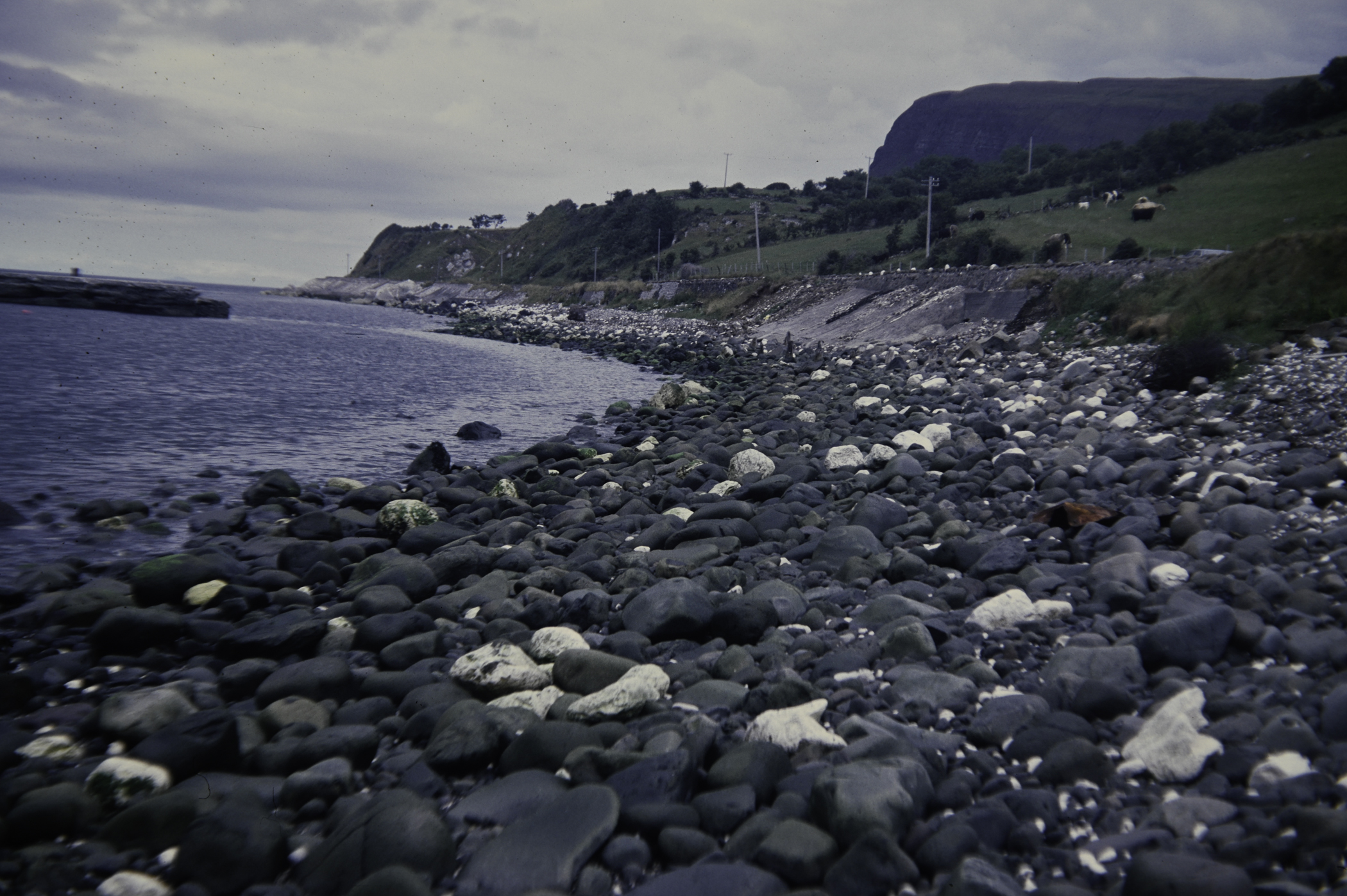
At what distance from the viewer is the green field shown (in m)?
29.2

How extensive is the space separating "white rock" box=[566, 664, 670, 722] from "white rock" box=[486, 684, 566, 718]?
23 centimetres

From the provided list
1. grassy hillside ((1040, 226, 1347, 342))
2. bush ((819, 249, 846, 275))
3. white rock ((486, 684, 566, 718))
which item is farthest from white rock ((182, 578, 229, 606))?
bush ((819, 249, 846, 275))

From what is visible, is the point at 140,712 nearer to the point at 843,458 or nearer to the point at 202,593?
the point at 202,593

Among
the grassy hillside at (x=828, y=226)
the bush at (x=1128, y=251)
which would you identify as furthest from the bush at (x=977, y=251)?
the bush at (x=1128, y=251)

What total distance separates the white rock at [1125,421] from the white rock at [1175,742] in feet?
25.6

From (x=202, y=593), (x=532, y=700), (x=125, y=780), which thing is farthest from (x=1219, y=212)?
(x=125, y=780)

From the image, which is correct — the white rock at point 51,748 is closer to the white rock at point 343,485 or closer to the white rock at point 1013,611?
the white rock at point 1013,611

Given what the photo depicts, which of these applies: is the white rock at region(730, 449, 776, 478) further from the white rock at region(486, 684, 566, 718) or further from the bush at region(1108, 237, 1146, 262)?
the bush at region(1108, 237, 1146, 262)

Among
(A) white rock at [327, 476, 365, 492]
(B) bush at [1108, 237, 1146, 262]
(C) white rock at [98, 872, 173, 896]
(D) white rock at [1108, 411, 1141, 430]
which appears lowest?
(C) white rock at [98, 872, 173, 896]

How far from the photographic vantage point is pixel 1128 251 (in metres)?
32.8

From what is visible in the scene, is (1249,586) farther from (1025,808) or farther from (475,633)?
(475,633)

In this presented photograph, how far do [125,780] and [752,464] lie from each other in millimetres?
7331

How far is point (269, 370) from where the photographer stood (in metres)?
26.5

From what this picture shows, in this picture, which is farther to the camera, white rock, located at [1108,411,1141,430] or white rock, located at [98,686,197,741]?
white rock, located at [1108,411,1141,430]
